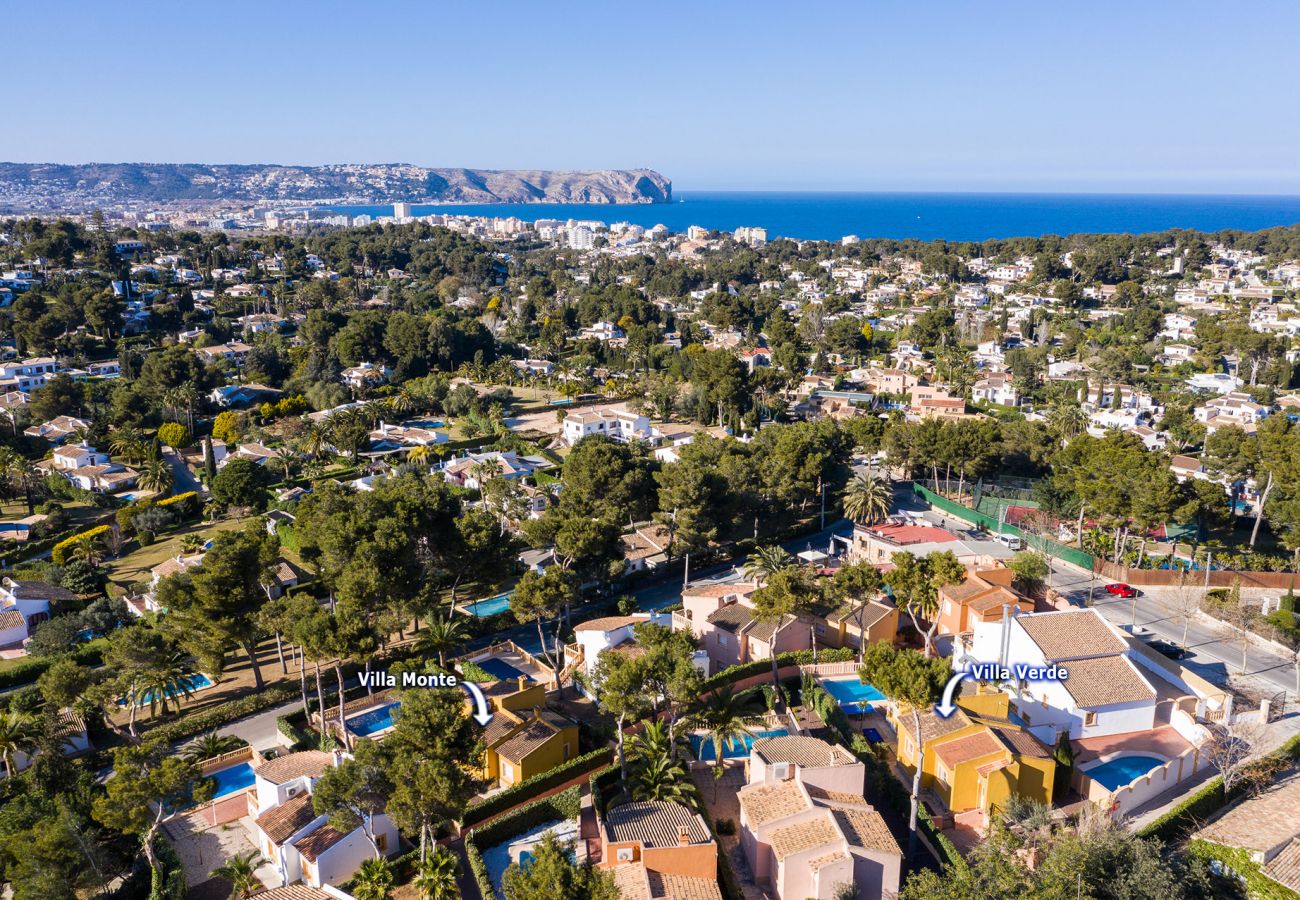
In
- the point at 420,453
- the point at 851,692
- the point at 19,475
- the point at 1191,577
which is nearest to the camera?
the point at 851,692

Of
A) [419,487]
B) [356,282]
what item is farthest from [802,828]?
[356,282]

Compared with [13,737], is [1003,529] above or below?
below

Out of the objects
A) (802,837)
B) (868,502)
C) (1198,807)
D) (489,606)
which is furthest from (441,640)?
(868,502)

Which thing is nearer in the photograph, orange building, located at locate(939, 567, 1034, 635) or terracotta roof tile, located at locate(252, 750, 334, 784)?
terracotta roof tile, located at locate(252, 750, 334, 784)

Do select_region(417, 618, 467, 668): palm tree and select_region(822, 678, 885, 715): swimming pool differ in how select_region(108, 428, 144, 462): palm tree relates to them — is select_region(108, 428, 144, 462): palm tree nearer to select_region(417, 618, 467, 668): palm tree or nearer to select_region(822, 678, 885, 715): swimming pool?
select_region(417, 618, 467, 668): palm tree

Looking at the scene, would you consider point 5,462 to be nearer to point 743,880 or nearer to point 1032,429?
point 743,880

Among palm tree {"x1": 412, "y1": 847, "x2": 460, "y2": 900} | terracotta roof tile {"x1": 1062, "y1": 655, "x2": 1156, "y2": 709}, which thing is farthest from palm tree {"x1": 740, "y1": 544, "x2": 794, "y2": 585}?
palm tree {"x1": 412, "y1": 847, "x2": 460, "y2": 900}

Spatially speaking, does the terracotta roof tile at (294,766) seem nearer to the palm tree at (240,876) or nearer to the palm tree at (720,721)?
the palm tree at (240,876)

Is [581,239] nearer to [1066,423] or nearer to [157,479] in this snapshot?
[157,479]
